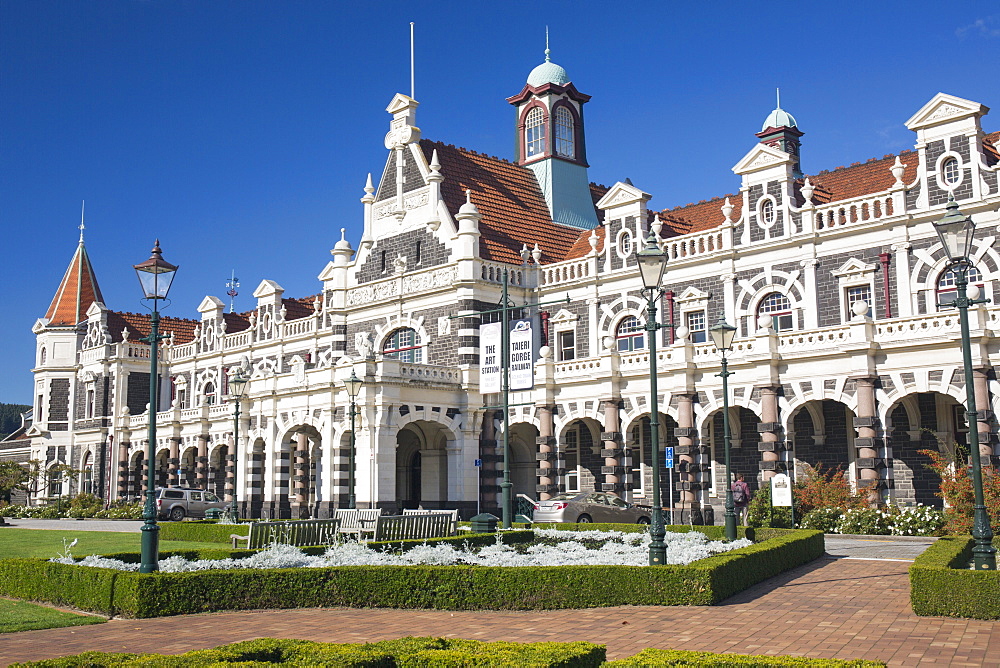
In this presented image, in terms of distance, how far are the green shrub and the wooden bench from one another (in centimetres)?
1241

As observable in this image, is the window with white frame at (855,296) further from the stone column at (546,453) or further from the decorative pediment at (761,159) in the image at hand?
the stone column at (546,453)

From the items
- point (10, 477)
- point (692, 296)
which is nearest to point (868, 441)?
point (692, 296)

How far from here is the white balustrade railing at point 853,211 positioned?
3241cm

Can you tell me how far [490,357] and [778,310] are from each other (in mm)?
10784

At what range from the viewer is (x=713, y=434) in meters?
35.7

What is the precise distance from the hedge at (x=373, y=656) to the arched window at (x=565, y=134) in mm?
41997

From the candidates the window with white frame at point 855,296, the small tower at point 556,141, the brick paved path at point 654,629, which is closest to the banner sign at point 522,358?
the window with white frame at point 855,296

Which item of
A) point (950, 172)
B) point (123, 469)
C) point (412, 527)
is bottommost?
point (412, 527)

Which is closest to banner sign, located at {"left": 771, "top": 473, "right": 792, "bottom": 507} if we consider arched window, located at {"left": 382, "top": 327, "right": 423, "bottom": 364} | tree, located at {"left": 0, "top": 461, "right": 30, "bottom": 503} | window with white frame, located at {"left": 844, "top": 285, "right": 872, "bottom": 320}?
window with white frame, located at {"left": 844, "top": 285, "right": 872, "bottom": 320}

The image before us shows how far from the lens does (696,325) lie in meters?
37.4

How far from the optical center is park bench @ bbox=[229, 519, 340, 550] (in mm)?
19328

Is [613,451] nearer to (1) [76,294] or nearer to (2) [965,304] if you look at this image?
(2) [965,304]

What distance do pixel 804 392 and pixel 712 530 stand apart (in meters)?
9.28

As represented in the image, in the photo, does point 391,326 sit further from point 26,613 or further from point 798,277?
point 26,613
